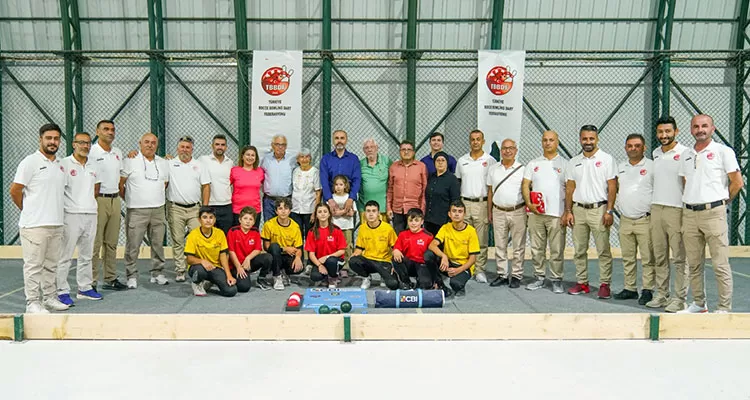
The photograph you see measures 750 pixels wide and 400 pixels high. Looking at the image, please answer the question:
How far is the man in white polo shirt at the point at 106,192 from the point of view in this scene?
20.2 ft

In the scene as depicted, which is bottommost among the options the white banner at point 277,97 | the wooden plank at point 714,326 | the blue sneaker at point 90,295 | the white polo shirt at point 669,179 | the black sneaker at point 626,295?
the blue sneaker at point 90,295

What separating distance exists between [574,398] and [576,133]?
7.17 meters

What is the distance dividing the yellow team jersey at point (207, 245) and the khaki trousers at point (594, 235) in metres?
4.01

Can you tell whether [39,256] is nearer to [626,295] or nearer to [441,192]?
[441,192]

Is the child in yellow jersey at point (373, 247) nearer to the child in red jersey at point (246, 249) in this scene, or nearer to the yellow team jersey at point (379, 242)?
the yellow team jersey at point (379, 242)

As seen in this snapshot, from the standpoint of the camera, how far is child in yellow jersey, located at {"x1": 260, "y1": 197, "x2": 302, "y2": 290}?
21.6 ft

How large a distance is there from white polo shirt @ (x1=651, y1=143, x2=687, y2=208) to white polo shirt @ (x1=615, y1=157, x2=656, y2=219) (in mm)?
247

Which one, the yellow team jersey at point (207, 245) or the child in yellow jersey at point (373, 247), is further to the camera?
the child in yellow jersey at point (373, 247)

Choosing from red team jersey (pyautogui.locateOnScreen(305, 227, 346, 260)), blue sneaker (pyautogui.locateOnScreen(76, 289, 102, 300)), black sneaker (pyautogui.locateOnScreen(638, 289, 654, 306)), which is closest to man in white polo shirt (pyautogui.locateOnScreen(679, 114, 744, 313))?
black sneaker (pyautogui.locateOnScreen(638, 289, 654, 306))

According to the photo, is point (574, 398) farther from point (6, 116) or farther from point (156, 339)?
point (6, 116)

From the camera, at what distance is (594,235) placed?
617 cm

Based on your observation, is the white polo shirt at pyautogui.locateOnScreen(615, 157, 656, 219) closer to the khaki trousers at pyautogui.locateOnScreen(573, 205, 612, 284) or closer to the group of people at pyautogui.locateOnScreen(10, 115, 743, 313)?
the group of people at pyautogui.locateOnScreen(10, 115, 743, 313)

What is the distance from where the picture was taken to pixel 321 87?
31.4ft

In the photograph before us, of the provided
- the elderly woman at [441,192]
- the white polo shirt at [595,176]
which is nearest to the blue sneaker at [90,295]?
the elderly woman at [441,192]
